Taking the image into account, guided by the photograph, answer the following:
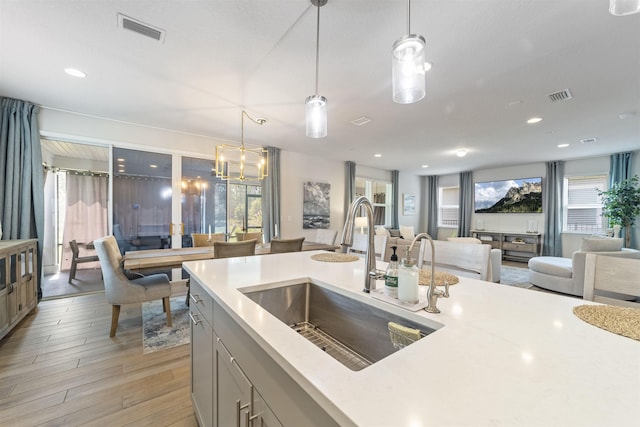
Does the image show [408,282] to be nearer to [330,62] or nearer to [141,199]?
[330,62]

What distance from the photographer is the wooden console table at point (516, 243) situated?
20.9ft

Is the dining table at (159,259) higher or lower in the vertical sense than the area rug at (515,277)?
higher

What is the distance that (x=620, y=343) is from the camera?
26.9 inches

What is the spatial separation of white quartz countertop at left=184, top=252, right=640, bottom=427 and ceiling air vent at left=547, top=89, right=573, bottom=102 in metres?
2.99

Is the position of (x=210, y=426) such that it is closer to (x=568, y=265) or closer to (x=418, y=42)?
(x=418, y=42)

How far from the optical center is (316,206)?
6.13 meters

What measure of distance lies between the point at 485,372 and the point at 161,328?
305cm

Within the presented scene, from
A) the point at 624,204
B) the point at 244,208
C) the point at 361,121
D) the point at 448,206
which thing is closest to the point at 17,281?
the point at 244,208

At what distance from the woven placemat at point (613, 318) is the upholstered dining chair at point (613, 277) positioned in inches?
7.6

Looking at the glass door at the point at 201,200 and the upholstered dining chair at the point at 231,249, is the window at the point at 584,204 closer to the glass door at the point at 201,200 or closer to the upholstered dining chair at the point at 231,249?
the upholstered dining chair at the point at 231,249

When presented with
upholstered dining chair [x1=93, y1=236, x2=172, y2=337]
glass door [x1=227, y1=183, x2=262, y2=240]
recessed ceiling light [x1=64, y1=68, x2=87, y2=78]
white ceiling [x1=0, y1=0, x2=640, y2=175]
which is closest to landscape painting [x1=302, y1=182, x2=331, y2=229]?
glass door [x1=227, y1=183, x2=262, y2=240]

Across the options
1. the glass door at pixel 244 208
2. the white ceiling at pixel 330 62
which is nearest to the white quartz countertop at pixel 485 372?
the white ceiling at pixel 330 62

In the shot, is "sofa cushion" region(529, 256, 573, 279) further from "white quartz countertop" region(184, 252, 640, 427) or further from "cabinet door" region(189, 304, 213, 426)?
"cabinet door" region(189, 304, 213, 426)

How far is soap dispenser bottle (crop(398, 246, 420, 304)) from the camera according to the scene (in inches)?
35.9
